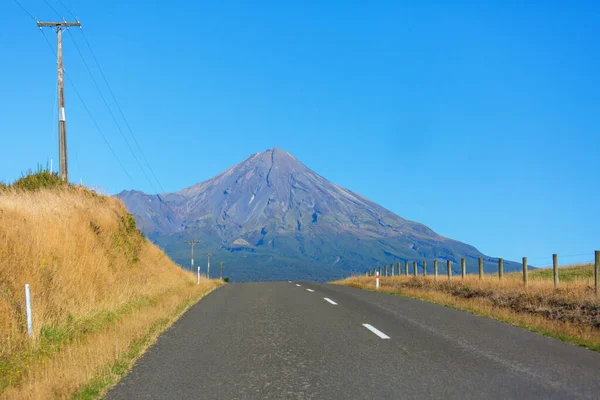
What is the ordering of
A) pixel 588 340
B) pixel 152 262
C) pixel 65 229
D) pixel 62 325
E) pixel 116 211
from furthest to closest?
pixel 152 262, pixel 116 211, pixel 65 229, pixel 62 325, pixel 588 340

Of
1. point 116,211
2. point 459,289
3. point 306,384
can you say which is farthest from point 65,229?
point 459,289

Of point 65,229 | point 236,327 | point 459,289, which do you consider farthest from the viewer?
point 459,289

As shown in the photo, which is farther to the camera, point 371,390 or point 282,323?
point 282,323

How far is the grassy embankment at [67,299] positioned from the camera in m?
7.46

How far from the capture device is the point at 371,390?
6.49 meters

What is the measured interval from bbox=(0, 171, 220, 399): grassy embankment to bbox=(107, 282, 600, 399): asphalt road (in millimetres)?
609

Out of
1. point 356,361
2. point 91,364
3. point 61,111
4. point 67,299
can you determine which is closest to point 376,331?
point 356,361

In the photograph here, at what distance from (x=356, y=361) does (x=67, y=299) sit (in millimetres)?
7403

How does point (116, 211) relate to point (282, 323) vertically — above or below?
above

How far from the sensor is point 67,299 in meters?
12.4

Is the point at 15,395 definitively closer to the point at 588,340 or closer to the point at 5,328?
the point at 5,328

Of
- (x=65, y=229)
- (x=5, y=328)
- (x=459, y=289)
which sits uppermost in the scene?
(x=65, y=229)

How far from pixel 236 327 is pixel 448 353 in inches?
193

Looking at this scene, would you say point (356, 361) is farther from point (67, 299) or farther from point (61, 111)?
point (61, 111)
